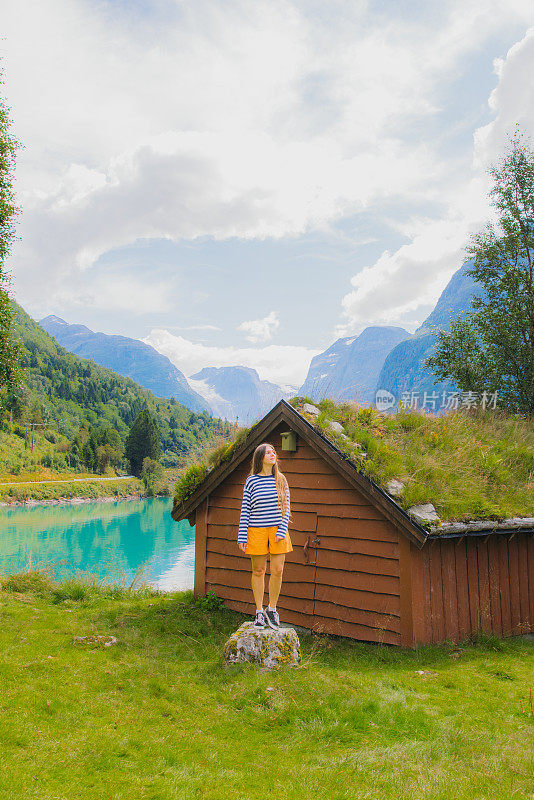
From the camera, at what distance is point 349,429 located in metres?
9.20

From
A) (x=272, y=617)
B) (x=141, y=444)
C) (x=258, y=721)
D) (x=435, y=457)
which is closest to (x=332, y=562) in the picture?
(x=272, y=617)

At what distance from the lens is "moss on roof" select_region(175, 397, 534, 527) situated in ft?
26.9

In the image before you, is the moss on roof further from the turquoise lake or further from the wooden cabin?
the turquoise lake

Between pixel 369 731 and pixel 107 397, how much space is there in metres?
172

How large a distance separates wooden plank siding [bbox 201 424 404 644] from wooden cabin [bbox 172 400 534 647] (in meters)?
0.02

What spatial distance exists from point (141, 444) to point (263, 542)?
93609mm

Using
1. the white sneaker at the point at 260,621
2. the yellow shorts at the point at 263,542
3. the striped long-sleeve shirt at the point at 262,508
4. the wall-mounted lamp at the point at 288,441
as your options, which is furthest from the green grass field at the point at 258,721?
the wall-mounted lamp at the point at 288,441

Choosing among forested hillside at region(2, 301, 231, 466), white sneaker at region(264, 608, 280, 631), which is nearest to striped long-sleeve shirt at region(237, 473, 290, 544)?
white sneaker at region(264, 608, 280, 631)

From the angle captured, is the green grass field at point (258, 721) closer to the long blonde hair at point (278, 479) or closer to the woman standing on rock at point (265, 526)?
the woman standing on rock at point (265, 526)

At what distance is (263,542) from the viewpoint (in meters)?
7.15

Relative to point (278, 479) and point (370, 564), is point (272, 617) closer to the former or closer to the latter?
point (278, 479)

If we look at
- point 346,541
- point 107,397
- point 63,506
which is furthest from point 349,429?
point 107,397

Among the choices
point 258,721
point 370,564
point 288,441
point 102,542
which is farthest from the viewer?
point 102,542

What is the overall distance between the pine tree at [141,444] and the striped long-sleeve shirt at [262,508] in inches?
3594
